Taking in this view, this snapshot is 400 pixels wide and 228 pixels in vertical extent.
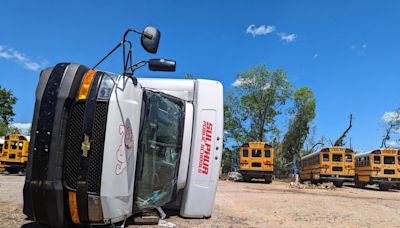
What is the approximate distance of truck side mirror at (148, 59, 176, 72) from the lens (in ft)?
13.4

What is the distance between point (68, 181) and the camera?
3.47 metres

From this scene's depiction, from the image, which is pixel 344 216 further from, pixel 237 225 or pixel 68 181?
pixel 68 181

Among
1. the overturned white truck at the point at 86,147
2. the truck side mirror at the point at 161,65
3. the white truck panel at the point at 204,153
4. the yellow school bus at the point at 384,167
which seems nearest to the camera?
the overturned white truck at the point at 86,147

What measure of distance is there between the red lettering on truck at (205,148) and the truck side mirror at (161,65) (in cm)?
163

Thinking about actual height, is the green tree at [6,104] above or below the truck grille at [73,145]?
above

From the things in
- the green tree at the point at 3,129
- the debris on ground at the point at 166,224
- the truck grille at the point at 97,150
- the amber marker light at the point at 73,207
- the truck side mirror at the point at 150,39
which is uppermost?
the green tree at the point at 3,129

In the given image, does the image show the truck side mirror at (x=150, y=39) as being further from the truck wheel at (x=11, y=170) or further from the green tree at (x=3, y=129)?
the green tree at (x=3, y=129)

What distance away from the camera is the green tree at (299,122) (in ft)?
161

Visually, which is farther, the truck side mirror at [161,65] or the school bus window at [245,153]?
the school bus window at [245,153]

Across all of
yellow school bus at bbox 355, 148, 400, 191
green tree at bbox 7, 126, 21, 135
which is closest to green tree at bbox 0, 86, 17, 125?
green tree at bbox 7, 126, 21, 135

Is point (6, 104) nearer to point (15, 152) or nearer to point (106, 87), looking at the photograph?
point (15, 152)

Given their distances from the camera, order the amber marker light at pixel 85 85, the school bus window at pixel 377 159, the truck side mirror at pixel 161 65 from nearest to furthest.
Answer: the amber marker light at pixel 85 85 < the truck side mirror at pixel 161 65 < the school bus window at pixel 377 159

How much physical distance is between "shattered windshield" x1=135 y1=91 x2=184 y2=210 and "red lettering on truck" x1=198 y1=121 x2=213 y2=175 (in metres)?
0.48

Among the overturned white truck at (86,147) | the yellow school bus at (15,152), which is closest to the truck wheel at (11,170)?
the yellow school bus at (15,152)
